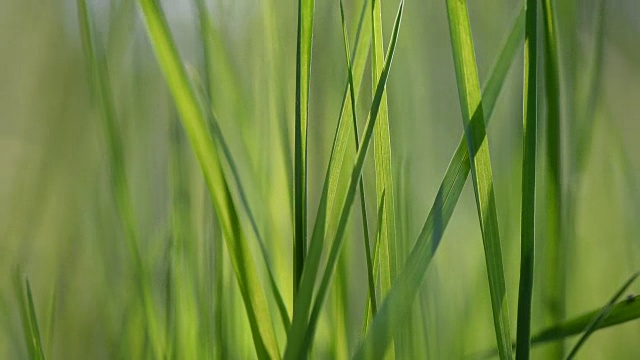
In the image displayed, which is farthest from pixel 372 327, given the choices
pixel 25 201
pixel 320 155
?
pixel 25 201

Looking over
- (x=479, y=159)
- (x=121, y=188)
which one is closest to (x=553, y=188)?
(x=479, y=159)

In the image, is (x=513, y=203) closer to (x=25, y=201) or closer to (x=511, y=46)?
(x=511, y=46)

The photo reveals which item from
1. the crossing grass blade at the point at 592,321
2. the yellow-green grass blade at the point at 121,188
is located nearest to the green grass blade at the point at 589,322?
the crossing grass blade at the point at 592,321

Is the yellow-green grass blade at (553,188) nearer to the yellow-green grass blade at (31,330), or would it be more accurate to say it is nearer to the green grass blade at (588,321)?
the green grass blade at (588,321)

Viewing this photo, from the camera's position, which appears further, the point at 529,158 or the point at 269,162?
the point at 269,162

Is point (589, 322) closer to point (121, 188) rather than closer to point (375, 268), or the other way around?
point (375, 268)

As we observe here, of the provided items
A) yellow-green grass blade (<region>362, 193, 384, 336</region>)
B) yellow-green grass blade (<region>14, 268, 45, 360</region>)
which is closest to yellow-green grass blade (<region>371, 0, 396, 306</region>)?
yellow-green grass blade (<region>362, 193, 384, 336</region>)
